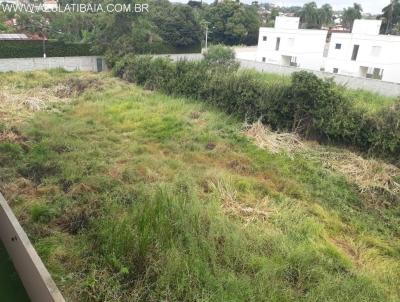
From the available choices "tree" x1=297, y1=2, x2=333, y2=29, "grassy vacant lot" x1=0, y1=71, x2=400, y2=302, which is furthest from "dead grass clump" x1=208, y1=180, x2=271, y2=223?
"tree" x1=297, y1=2, x2=333, y2=29

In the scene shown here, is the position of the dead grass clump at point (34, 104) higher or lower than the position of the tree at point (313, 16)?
lower

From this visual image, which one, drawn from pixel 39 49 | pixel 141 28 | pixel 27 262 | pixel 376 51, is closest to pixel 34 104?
pixel 27 262

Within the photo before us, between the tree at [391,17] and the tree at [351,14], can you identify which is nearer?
the tree at [391,17]

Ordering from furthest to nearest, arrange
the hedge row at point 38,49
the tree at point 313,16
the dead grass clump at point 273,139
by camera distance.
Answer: the tree at point 313,16
the hedge row at point 38,49
the dead grass clump at point 273,139

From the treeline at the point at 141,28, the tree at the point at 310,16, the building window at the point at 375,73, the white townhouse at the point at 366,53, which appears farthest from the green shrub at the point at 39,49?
the tree at the point at 310,16

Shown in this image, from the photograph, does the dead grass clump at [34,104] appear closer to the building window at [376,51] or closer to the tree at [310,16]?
the building window at [376,51]

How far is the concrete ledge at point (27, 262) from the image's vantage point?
2713 mm

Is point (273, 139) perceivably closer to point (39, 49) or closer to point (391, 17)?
point (39, 49)

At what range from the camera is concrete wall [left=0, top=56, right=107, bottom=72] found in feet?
49.8

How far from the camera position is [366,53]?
19.0 metres

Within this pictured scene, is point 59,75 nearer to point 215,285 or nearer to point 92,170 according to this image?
point 92,170

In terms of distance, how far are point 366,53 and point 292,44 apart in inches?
202

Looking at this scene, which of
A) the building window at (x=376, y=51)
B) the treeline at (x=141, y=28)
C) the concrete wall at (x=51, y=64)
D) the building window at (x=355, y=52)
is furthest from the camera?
the building window at (x=355, y=52)

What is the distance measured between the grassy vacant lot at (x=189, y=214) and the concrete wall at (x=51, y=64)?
807 centimetres
